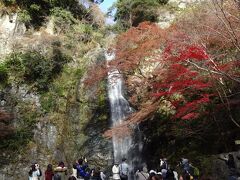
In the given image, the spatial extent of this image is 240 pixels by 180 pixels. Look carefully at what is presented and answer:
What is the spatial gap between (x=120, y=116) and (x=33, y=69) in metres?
6.44

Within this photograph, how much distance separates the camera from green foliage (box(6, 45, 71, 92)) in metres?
20.6

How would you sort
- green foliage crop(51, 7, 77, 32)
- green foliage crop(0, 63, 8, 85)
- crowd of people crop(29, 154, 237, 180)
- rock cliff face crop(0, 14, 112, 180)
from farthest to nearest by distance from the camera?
green foliage crop(51, 7, 77, 32) → green foliage crop(0, 63, 8, 85) → rock cliff face crop(0, 14, 112, 180) → crowd of people crop(29, 154, 237, 180)

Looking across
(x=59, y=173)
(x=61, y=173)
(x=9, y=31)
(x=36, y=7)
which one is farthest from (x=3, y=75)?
(x=59, y=173)

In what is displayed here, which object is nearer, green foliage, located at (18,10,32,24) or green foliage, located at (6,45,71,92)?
green foliage, located at (6,45,71,92)

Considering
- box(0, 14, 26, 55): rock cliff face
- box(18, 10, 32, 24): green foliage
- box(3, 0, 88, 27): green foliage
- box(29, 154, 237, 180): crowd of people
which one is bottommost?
box(29, 154, 237, 180): crowd of people

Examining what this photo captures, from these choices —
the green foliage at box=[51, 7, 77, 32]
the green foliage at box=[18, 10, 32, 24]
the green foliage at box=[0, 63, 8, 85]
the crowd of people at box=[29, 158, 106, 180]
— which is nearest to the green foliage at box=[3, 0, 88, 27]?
the green foliage at box=[18, 10, 32, 24]

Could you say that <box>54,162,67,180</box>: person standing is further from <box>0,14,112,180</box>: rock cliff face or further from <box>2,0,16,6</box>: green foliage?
<box>2,0,16,6</box>: green foliage

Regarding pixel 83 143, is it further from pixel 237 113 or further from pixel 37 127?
pixel 237 113

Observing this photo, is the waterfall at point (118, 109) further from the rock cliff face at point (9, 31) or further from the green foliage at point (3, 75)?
the rock cliff face at point (9, 31)

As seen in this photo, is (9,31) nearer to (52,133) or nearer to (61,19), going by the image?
(61,19)

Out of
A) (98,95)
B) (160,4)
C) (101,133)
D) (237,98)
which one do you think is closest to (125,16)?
(160,4)

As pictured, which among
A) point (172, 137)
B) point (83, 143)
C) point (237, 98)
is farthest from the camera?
point (83, 143)

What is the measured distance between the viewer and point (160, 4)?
27375 mm

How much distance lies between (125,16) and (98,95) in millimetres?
10891
